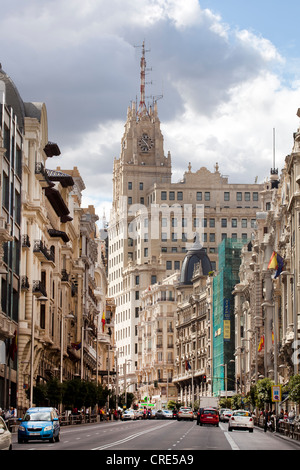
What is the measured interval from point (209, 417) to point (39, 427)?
39.6 m

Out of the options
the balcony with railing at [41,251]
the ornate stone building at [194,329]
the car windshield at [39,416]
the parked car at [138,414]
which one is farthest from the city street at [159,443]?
the ornate stone building at [194,329]

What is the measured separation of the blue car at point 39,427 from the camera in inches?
1716

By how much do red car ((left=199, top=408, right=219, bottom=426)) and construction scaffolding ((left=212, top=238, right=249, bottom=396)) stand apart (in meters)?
63.9

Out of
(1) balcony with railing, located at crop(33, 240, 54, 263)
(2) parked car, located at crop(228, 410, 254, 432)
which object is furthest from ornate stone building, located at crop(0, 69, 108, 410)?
(2) parked car, located at crop(228, 410, 254, 432)

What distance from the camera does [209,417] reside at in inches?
3216

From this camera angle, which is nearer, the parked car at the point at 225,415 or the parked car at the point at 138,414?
the parked car at the point at 225,415

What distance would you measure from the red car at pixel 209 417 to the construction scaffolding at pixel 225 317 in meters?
63.9

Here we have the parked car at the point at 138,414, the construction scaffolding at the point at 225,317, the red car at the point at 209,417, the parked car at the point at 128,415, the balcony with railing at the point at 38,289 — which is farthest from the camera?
the construction scaffolding at the point at 225,317

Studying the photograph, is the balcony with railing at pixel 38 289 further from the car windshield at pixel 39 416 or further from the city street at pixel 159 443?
the car windshield at pixel 39 416

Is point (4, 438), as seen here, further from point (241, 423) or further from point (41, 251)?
point (41, 251)

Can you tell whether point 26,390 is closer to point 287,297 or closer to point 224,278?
point 287,297

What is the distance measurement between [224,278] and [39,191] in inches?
3043
